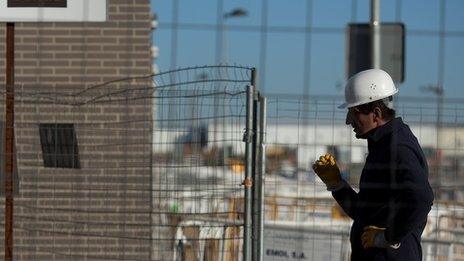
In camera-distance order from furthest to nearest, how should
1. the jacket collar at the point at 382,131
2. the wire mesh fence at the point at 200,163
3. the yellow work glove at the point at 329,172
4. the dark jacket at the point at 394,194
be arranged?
the wire mesh fence at the point at 200,163 → the yellow work glove at the point at 329,172 → the jacket collar at the point at 382,131 → the dark jacket at the point at 394,194

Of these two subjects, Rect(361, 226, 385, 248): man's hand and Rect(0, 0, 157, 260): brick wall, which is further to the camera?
Rect(0, 0, 157, 260): brick wall

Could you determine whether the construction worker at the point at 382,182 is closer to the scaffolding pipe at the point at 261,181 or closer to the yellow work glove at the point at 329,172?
the yellow work glove at the point at 329,172

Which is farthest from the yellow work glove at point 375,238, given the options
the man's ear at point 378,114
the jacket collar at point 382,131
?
the man's ear at point 378,114

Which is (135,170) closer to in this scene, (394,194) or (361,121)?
(361,121)

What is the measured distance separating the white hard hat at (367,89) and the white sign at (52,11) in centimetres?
157

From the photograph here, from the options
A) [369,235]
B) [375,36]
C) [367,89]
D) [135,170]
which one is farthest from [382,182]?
[135,170]

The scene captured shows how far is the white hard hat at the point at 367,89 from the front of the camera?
19.4 ft

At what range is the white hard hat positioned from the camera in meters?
5.92

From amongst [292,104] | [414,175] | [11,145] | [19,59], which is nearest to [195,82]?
[292,104]

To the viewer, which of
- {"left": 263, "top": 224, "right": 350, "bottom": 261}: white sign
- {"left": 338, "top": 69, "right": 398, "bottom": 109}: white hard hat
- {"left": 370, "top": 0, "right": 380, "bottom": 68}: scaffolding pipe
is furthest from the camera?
{"left": 263, "top": 224, "right": 350, "bottom": 261}: white sign

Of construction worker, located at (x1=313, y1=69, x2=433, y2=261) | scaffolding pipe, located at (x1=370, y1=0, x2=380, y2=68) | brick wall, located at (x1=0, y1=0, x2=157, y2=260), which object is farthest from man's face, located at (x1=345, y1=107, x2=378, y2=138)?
brick wall, located at (x1=0, y1=0, x2=157, y2=260)

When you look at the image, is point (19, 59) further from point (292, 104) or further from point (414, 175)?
point (414, 175)

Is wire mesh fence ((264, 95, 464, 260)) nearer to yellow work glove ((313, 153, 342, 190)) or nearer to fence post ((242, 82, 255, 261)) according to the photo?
fence post ((242, 82, 255, 261))

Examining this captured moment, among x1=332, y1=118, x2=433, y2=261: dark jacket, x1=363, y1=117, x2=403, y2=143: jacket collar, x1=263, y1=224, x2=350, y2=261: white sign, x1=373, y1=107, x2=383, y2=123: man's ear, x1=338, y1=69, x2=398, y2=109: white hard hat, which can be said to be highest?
x1=338, y1=69, x2=398, y2=109: white hard hat
